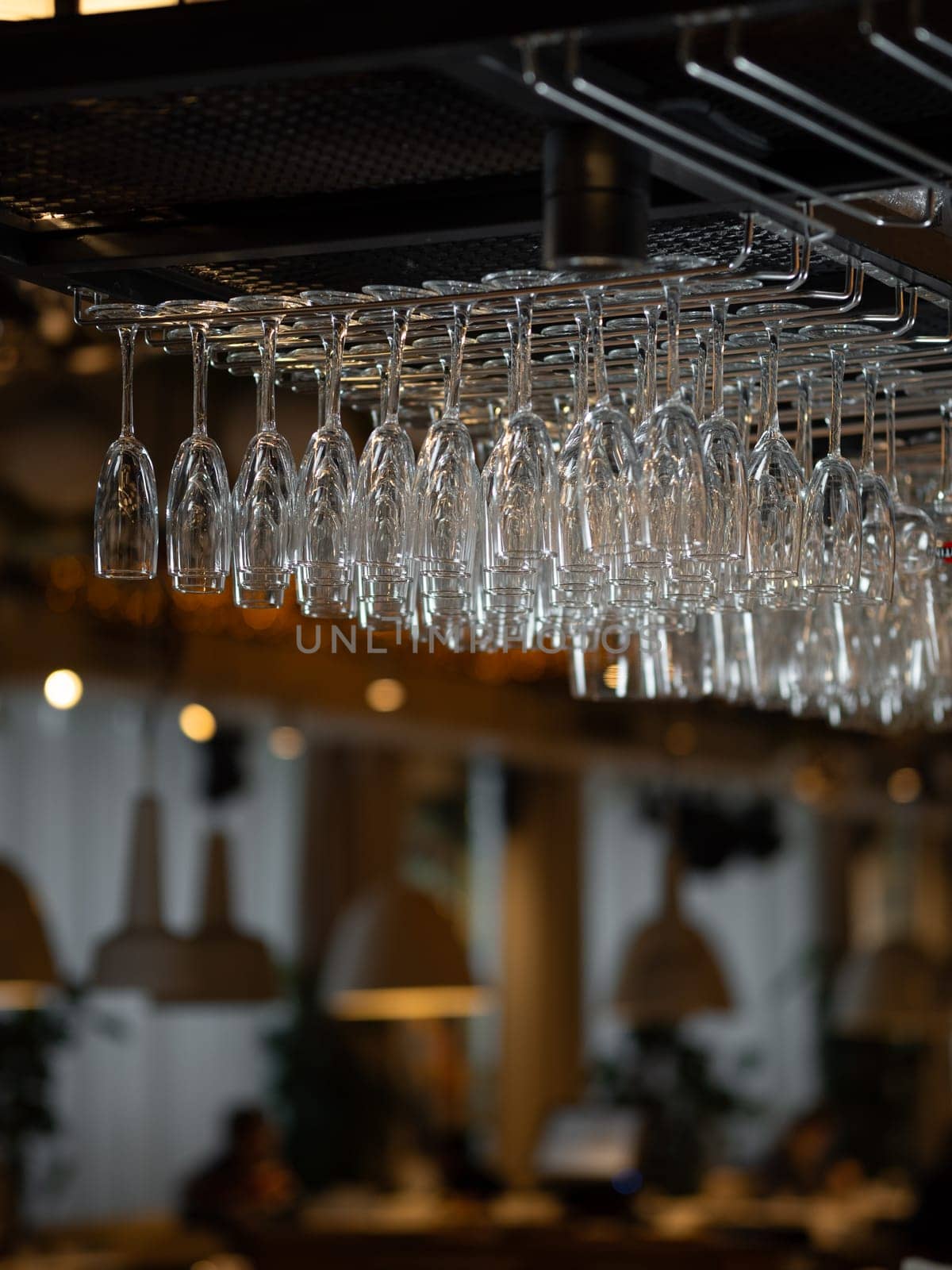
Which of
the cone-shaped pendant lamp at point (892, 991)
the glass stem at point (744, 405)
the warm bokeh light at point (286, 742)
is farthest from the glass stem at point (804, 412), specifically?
the cone-shaped pendant lamp at point (892, 991)

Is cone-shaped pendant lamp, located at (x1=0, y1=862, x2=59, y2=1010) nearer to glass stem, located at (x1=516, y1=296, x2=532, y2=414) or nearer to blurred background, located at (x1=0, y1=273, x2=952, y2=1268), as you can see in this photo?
blurred background, located at (x1=0, y1=273, x2=952, y2=1268)

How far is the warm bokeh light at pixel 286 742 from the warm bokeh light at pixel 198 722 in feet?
1.48

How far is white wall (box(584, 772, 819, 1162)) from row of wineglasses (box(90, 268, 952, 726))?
8628mm

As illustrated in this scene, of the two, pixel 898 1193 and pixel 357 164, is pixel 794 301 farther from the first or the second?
pixel 898 1193

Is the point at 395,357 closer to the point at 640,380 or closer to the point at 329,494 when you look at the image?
the point at 329,494

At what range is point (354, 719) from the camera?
386 inches

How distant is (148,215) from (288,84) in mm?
397

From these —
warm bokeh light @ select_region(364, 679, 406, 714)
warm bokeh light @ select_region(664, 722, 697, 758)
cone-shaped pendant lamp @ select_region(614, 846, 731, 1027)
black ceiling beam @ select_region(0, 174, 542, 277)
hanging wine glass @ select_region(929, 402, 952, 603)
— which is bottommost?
cone-shaped pendant lamp @ select_region(614, 846, 731, 1027)

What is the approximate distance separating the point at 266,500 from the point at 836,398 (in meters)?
0.65

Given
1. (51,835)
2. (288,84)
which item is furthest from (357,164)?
(51,835)

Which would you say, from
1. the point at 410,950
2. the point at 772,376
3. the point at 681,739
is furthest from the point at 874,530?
the point at 681,739

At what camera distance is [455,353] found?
2273mm

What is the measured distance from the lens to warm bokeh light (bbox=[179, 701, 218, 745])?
29.9ft

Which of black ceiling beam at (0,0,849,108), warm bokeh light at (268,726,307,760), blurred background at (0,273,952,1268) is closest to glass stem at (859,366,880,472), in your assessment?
black ceiling beam at (0,0,849,108)
